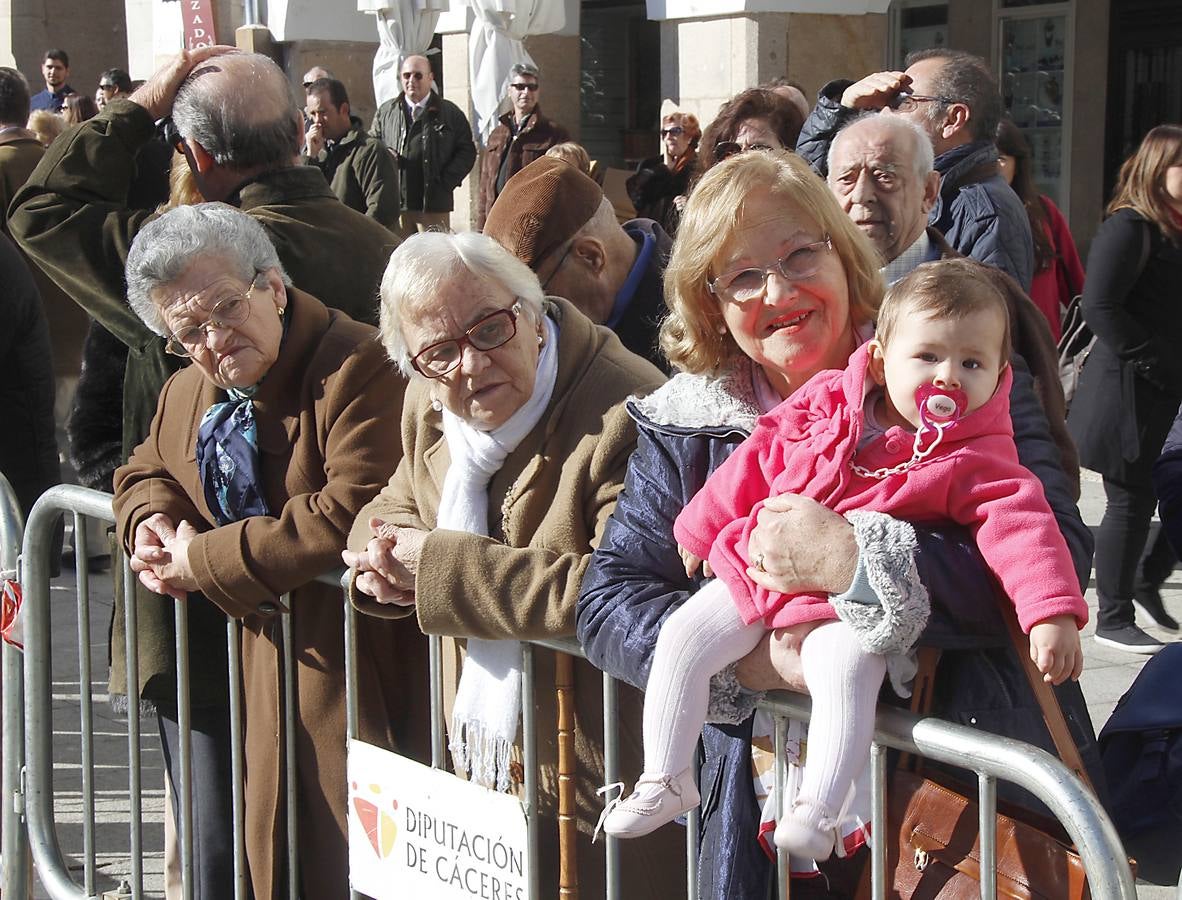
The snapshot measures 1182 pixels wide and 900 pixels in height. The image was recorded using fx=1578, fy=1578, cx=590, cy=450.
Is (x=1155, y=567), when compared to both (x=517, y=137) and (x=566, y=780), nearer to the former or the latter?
(x=566, y=780)

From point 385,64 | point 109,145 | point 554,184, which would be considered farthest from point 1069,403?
point 385,64

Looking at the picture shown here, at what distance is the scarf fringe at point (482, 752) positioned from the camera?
283 centimetres

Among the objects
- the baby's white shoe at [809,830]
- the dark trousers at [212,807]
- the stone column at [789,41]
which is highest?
the stone column at [789,41]

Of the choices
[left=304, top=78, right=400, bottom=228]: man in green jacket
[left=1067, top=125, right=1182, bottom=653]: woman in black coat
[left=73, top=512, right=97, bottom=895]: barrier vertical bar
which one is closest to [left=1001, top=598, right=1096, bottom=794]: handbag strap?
[left=73, top=512, right=97, bottom=895]: barrier vertical bar

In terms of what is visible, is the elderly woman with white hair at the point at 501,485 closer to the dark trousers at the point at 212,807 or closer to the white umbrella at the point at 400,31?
the dark trousers at the point at 212,807

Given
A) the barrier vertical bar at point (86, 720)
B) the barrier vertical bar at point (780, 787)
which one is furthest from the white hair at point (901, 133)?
the barrier vertical bar at point (86, 720)

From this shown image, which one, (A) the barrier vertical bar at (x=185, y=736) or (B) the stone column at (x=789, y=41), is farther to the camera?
(B) the stone column at (x=789, y=41)

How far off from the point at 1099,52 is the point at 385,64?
6187 mm

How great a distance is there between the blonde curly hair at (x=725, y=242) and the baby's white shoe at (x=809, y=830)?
0.80m

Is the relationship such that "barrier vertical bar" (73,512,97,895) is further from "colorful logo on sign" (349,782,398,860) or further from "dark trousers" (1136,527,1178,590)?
"dark trousers" (1136,527,1178,590)

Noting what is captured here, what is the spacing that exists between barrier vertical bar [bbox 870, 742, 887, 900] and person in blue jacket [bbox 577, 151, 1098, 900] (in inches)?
4.9

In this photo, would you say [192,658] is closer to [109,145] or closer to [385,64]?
[109,145]

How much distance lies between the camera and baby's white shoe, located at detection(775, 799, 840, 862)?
6.95 ft

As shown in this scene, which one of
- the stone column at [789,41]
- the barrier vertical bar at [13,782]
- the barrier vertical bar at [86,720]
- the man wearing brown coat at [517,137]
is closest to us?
the barrier vertical bar at [86,720]
